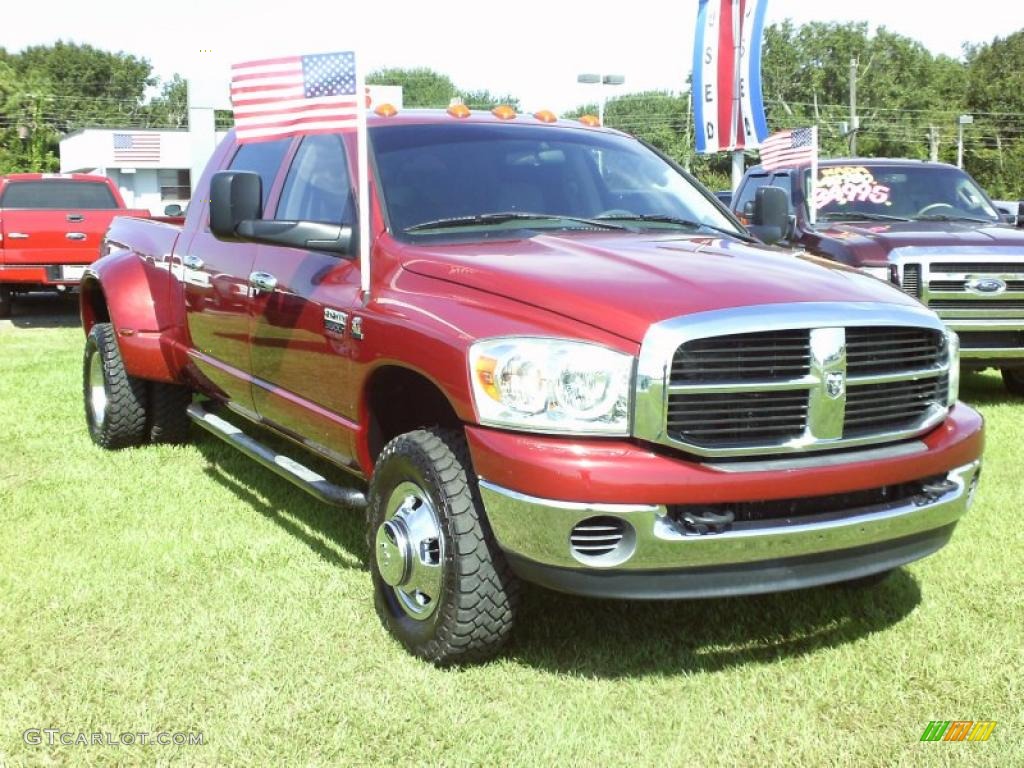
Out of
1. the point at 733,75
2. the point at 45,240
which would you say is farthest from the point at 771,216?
the point at 45,240

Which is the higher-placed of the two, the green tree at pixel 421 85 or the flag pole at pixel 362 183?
the green tree at pixel 421 85

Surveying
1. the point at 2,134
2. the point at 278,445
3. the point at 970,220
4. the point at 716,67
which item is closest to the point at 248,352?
the point at 278,445

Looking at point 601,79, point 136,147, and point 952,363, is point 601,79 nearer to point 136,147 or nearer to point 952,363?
point 952,363

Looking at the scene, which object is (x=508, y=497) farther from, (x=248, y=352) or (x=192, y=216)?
(x=192, y=216)

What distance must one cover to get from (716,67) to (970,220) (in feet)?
10.8

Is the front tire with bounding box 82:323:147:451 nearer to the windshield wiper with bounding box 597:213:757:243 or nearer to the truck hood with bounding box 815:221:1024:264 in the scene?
the windshield wiper with bounding box 597:213:757:243

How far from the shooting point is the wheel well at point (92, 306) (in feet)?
23.0

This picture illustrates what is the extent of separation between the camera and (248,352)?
500 centimetres

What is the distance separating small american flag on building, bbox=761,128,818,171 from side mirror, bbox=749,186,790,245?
13.2 ft

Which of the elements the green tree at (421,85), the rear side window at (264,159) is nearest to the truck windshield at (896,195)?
the rear side window at (264,159)

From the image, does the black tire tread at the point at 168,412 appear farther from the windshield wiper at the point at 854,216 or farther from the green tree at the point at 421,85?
the green tree at the point at 421,85

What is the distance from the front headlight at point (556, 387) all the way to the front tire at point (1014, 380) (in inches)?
260

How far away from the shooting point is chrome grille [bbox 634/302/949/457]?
3.13m
